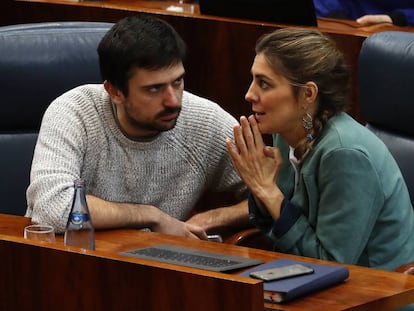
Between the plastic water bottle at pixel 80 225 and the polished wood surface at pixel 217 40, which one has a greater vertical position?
the polished wood surface at pixel 217 40

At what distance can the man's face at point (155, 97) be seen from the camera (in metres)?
3.03

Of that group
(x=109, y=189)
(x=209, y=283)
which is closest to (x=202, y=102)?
(x=109, y=189)

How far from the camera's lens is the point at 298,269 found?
240 centimetres

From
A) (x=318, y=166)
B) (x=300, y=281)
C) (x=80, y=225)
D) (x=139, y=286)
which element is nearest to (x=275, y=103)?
(x=318, y=166)

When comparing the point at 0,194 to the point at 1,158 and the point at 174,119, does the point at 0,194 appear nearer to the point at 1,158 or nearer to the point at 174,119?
the point at 1,158

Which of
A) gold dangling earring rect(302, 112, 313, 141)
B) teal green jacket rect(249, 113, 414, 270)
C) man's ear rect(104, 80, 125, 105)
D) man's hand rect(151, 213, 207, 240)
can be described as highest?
man's ear rect(104, 80, 125, 105)

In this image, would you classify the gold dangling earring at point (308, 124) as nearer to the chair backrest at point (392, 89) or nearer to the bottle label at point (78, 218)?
the chair backrest at point (392, 89)

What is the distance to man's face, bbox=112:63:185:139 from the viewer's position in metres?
3.03

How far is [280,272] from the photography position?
238 cm

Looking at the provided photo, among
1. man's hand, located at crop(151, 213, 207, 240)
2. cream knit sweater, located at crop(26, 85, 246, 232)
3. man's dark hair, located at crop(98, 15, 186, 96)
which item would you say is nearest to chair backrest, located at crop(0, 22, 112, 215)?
cream knit sweater, located at crop(26, 85, 246, 232)

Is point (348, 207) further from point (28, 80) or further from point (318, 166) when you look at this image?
point (28, 80)

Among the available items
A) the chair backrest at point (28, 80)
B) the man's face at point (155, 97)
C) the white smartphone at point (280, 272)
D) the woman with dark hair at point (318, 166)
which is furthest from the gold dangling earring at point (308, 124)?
the chair backrest at point (28, 80)

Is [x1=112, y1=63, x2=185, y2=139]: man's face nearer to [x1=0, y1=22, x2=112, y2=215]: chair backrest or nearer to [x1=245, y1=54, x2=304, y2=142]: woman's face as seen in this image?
[x1=245, y1=54, x2=304, y2=142]: woman's face

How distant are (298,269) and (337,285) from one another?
0.28ft
